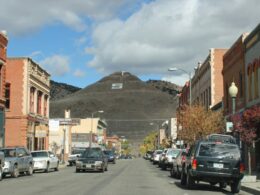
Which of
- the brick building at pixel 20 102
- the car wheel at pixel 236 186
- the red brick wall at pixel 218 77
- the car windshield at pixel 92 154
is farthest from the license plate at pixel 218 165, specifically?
the brick building at pixel 20 102

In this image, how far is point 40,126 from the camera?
217 ft

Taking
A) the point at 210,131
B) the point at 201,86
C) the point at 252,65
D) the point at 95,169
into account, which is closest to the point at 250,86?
the point at 252,65

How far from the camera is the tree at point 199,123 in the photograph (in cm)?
4478

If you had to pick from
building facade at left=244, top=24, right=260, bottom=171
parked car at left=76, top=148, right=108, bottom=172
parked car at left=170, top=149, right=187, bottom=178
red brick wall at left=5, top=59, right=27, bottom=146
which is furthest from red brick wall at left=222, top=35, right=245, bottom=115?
red brick wall at left=5, top=59, right=27, bottom=146

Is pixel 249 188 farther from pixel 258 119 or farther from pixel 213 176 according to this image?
pixel 258 119

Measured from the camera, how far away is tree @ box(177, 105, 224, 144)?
147 ft

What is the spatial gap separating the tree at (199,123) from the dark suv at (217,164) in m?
22.0

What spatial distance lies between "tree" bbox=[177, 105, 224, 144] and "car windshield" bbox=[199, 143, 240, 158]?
21930 mm

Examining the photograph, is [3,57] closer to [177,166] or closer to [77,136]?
[177,166]

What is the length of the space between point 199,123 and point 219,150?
24.8 metres

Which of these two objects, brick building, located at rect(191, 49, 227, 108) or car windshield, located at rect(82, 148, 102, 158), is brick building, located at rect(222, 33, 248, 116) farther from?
car windshield, located at rect(82, 148, 102, 158)

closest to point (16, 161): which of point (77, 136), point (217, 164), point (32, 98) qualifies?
point (217, 164)

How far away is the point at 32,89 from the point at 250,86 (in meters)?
31.9

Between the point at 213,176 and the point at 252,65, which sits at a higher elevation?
the point at 252,65
